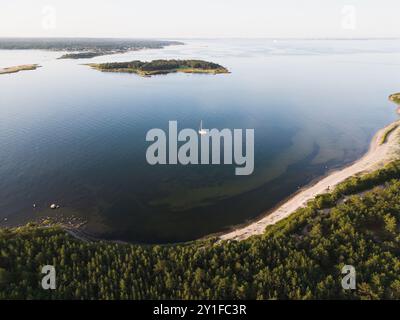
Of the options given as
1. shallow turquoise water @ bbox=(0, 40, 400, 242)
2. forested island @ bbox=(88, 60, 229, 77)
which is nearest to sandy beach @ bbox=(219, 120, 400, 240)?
shallow turquoise water @ bbox=(0, 40, 400, 242)

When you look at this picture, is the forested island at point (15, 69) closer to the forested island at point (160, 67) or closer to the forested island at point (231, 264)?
the forested island at point (160, 67)

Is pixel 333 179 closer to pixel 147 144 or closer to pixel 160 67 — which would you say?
pixel 147 144

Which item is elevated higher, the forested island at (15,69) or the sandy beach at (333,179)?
the forested island at (15,69)

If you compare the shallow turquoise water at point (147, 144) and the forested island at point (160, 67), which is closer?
the shallow turquoise water at point (147, 144)

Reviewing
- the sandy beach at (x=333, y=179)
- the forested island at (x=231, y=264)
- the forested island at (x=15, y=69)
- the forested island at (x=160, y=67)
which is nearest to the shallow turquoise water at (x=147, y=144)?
the sandy beach at (x=333, y=179)

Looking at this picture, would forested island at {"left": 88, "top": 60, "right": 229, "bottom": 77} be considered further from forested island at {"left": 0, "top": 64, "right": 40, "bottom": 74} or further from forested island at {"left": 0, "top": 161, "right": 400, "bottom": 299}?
forested island at {"left": 0, "top": 161, "right": 400, "bottom": 299}

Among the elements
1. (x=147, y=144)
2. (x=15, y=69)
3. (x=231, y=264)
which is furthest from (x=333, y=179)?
(x=15, y=69)
